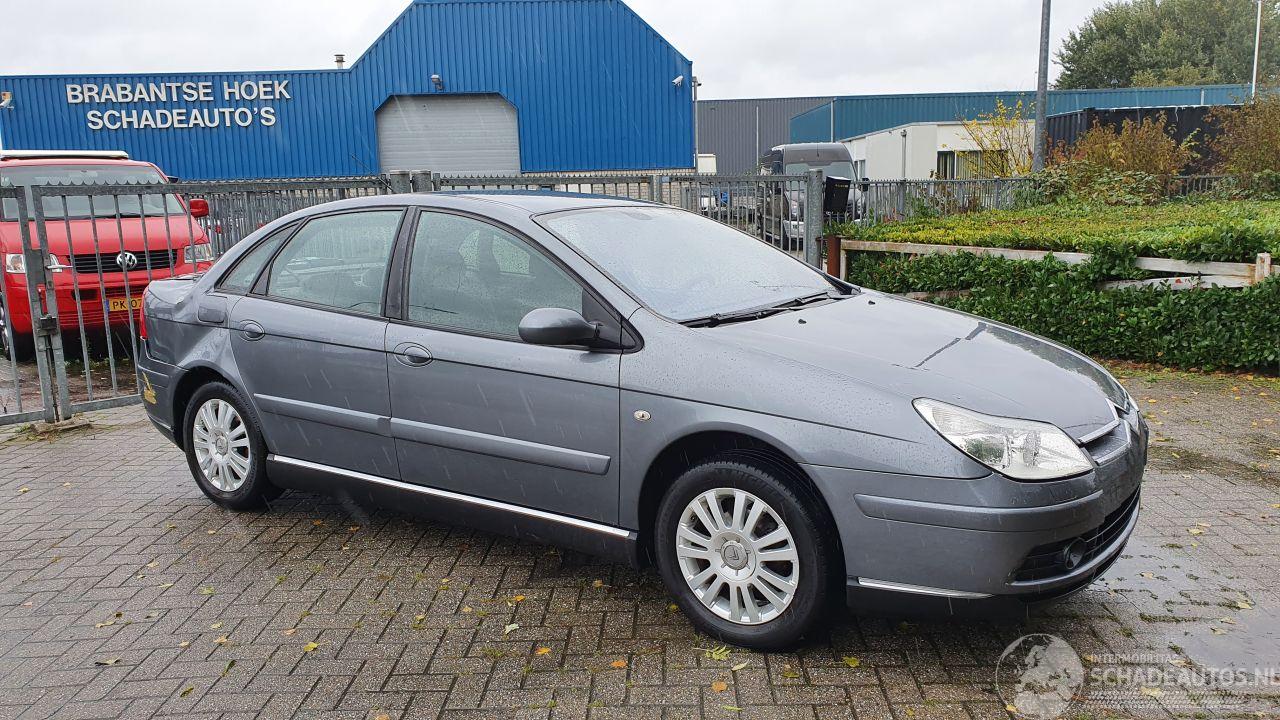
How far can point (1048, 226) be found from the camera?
10156 millimetres

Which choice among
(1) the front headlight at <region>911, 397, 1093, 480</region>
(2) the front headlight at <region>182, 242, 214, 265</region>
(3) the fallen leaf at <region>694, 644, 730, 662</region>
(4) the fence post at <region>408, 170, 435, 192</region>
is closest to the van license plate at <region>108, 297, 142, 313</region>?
(2) the front headlight at <region>182, 242, 214, 265</region>

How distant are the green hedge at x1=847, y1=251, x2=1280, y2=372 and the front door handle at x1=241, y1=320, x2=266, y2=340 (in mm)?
6825

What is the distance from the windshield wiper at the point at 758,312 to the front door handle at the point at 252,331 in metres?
2.29

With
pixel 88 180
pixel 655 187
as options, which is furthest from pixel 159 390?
pixel 88 180

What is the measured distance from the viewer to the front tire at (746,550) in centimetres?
322

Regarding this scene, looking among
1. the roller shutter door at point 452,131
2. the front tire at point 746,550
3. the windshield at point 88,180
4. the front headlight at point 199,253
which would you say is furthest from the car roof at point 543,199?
the roller shutter door at point 452,131

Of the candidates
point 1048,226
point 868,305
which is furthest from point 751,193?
point 868,305

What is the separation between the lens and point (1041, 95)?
701 inches

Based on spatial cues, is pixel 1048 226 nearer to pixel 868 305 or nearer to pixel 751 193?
pixel 751 193

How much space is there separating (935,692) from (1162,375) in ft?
19.7

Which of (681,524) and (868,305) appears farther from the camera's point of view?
(868,305)

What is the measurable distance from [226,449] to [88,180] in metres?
7.27

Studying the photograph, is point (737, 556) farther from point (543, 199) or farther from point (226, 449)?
point (226, 449)

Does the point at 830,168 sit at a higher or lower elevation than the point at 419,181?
higher
